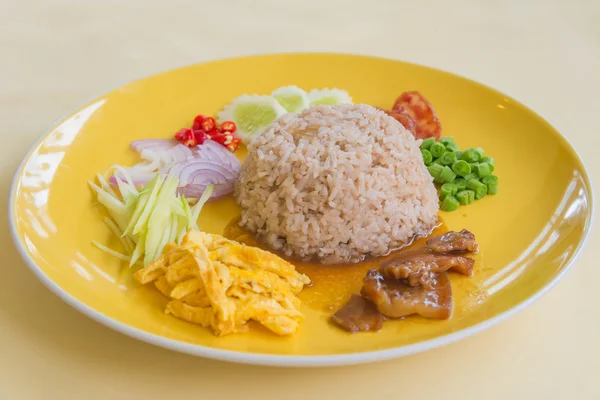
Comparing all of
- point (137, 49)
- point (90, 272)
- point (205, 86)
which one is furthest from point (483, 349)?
point (137, 49)

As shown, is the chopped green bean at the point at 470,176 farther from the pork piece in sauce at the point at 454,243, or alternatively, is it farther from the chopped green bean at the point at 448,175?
the pork piece in sauce at the point at 454,243

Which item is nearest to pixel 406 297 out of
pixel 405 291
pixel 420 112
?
pixel 405 291

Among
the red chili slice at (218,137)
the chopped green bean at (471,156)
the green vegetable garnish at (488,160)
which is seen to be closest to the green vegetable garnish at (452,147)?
the chopped green bean at (471,156)

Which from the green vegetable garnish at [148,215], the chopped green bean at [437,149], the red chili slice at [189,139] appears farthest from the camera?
the red chili slice at [189,139]

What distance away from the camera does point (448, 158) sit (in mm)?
5527

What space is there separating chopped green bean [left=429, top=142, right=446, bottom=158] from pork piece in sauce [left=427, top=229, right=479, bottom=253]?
1.08 meters

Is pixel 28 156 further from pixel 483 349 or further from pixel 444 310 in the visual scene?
pixel 483 349

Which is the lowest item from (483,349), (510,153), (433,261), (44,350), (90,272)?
(44,350)

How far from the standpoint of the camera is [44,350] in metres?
3.99

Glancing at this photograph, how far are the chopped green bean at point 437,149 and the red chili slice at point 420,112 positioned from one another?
37 centimetres

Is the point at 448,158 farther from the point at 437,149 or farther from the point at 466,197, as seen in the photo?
the point at 466,197

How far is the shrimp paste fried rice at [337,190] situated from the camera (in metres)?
4.73

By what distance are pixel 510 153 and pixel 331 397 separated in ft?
9.77

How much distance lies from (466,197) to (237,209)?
1.87 m
